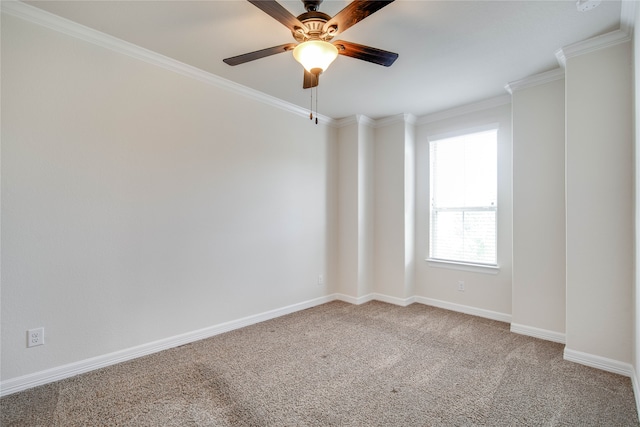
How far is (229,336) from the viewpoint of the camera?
306 cm

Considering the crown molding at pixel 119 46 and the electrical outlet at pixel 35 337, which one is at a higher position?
the crown molding at pixel 119 46

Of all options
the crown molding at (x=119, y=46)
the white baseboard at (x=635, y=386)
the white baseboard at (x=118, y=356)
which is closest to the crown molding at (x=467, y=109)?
the crown molding at (x=119, y=46)

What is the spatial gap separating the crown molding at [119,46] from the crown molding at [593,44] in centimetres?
271

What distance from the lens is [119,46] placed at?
247 cm

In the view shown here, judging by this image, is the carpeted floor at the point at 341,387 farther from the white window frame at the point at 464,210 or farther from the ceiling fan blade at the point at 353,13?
the ceiling fan blade at the point at 353,13

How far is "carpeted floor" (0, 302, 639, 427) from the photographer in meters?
1.83

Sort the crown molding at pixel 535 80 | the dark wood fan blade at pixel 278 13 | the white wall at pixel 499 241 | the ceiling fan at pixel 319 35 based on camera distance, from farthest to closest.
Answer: the white wall at pixel 499 241 → the crown molding at pixel 535 80 → the ceiling fan at pixel 319 35 → the dark wood fan blade at pixel 278 13

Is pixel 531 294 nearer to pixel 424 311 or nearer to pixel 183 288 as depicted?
pixel 424 311

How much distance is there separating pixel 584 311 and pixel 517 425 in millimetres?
1293

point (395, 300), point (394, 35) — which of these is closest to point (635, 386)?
point (395, 300)

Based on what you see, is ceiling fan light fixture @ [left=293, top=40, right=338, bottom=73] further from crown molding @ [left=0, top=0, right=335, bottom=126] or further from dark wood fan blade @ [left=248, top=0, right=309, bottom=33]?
crown molding @ [left=0, top=0, right=335, bottom=126]

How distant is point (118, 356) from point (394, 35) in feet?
10.8

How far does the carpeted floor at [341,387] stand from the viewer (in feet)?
6.01

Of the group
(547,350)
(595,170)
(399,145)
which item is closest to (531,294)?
(547,350)
